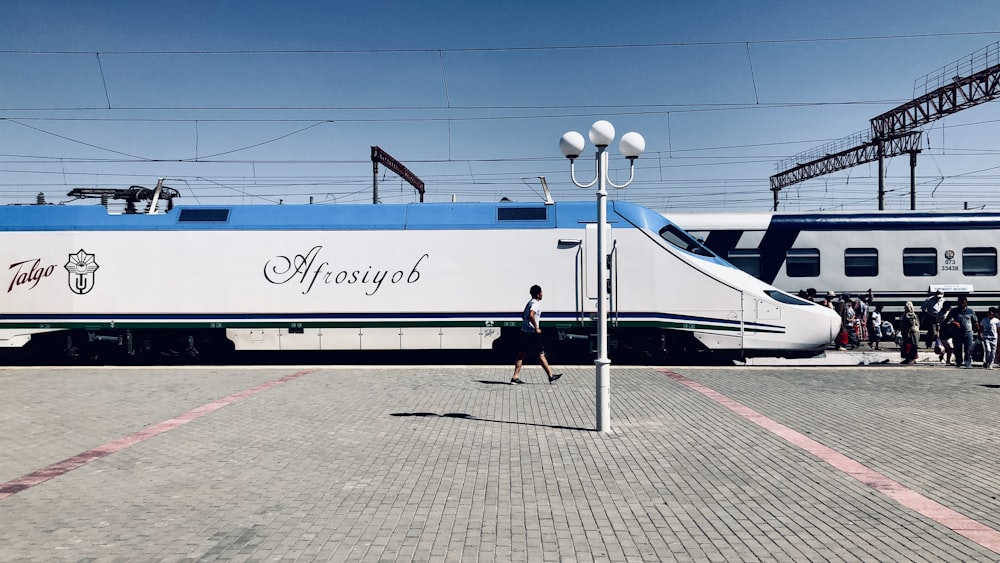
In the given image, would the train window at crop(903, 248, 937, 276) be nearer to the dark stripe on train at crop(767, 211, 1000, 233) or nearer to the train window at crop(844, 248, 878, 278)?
the dark stripe on train at crop(767, 211, 1000, 233)

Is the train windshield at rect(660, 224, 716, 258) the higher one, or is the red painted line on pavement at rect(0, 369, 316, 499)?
the train windshield at rect(660, 224, 716, 258)

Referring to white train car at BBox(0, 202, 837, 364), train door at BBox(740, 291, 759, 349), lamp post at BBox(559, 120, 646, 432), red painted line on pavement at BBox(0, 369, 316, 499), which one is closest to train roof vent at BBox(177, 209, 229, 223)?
white train car at BBox(0, 202, 837, 364)

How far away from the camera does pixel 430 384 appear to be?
476 inches

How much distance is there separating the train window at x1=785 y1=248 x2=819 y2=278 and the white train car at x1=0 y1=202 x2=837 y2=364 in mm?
4638

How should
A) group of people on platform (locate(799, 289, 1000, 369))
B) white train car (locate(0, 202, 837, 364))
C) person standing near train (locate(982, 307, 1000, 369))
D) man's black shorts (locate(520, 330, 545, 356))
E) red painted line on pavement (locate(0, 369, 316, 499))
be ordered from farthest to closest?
1. white train car (locate(0, 202, 837, 364))
2. group of people on platform (locate(799, 289, 1000, 369))
3. person standing near train (locate(982, 307, 1000, 369))
4. man's black shorts (locate(520, 330, 545, 356))
5. red painted line on pavement (locate(0, 369, 316, 499))

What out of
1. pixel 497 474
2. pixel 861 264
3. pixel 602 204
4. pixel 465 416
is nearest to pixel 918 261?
pixel 861 264

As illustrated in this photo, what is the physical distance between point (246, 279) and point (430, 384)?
551 cm

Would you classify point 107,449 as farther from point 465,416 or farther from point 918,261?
point 918,261

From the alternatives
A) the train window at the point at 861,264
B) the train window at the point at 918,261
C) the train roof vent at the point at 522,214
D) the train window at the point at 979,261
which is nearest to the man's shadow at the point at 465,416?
the train roof vent at the point at 522,214

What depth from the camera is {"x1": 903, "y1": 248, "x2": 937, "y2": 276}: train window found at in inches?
743

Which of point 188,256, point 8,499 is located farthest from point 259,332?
point 8,499

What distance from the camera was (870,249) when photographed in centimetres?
1894

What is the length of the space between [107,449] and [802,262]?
1723 cm

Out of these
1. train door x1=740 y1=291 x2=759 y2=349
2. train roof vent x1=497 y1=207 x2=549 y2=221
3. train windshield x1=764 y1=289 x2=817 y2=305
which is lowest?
train door x1=740 y1=291 x2=759 y2=349
